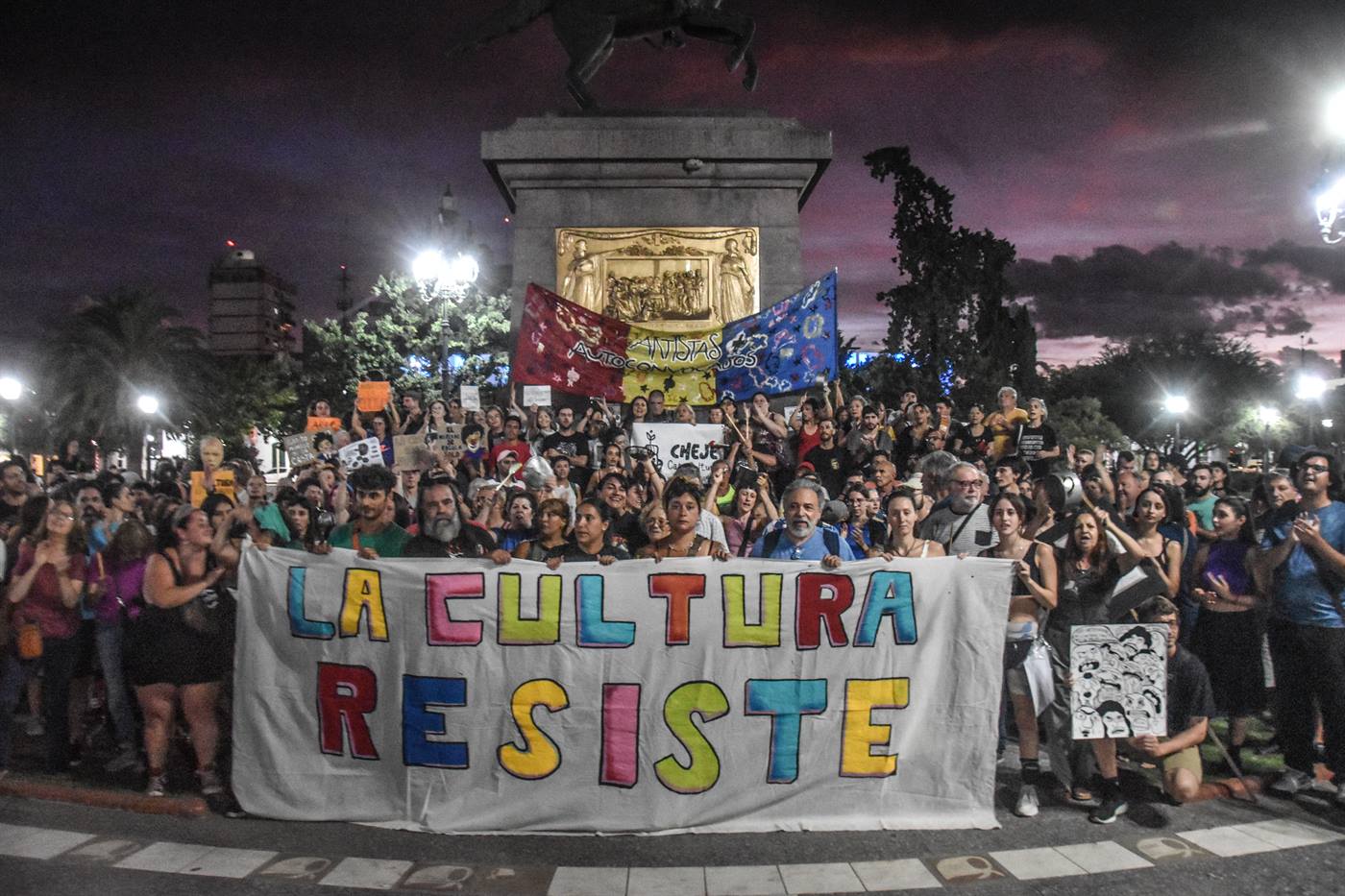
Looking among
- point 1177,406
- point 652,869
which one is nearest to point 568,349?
point 652,869

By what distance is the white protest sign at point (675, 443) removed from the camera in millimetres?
10688

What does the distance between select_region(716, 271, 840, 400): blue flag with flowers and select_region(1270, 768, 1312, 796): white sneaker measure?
7234mm

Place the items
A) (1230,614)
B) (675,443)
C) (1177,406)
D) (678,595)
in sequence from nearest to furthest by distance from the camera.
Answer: (678,595) → (1230,614) → (675,443) → (1177,406)

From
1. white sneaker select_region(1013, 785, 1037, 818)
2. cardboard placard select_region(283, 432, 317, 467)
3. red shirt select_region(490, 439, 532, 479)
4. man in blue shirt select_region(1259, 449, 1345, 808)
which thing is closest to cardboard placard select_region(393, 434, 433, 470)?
red shirt select_region(490, 439, 532, 479)

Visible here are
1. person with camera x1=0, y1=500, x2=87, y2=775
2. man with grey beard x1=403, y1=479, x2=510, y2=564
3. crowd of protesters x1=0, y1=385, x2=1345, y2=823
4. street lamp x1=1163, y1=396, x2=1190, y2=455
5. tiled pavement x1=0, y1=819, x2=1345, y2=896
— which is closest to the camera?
tiled pavement x1=0, y1=819, x2=1345, y2=896

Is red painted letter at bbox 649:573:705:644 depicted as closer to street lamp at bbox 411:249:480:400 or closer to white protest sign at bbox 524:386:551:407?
white protest sign at bbox 524:386:551:407

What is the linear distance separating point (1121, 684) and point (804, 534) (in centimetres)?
193

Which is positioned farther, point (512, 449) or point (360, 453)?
point (360, 453)

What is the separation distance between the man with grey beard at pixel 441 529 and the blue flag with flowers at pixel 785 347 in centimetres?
684

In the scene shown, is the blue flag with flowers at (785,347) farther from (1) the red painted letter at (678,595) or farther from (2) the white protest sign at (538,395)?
(1) the red painted letter at (678,595)

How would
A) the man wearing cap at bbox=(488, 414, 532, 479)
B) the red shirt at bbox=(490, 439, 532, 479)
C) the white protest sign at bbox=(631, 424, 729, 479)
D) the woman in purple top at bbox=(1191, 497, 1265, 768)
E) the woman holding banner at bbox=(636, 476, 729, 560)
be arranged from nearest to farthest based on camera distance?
the woman holding banner at bbox=(636, 476, 729, 560) < the woman in purple top at bbox=(1191, 497, 1265, 768) < the man wearing cap at bbox=(488, 414, 532, 479) < the red shirt at bbox=(490, 439, 532, 479) < the white protest sign at bbox=(631, 424, 729, 479)

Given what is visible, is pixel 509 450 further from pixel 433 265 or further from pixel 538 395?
pixel 433 265

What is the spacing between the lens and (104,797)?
5461 mm

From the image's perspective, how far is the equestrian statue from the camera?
1304cm
